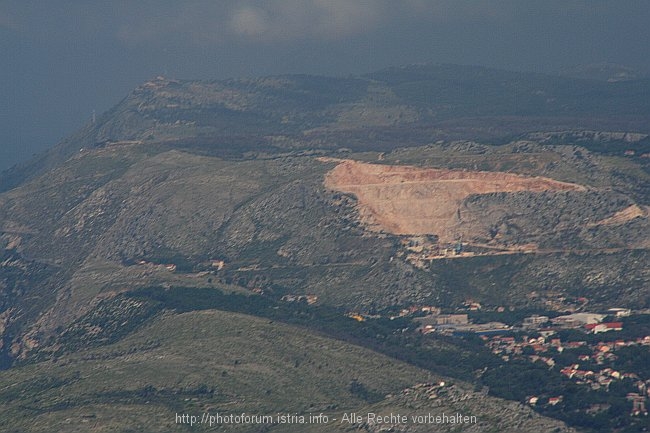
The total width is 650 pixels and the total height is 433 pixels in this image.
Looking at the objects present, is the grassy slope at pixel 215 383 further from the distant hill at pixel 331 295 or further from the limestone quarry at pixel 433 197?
the limestone quarry at pixel 433 197

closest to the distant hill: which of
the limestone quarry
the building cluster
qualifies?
the limestone quarry

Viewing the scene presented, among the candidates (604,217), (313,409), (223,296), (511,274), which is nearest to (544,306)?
(511,274)

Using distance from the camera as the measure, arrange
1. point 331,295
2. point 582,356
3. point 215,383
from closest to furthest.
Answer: point 215,383 → point 582,356 → point 331,295

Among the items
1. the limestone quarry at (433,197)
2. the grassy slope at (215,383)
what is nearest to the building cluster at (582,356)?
the grassy slope at (215,383)

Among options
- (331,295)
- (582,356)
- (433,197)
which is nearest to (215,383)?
(582,356)

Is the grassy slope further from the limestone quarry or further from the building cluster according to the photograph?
the limestone quarry

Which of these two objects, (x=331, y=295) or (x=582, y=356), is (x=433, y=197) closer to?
(x=331, y=295)

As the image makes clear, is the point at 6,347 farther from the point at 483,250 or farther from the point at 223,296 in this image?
the point at 483,250

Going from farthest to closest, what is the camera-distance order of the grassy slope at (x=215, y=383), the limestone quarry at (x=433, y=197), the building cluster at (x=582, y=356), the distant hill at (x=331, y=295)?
1. the limestone quarry at (x=433, y=197)
2. the distant hill at (x=331, y=295)
3. the building cluster at (x=582, y=356)
4. the grassy slope at (x=215, y=383)
